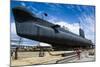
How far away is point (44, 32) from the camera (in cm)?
231

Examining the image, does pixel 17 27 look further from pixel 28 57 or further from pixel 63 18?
pixel 63 18

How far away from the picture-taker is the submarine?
7.24 feet

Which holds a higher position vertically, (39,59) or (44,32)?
(44,32)

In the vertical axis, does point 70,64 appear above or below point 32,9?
below

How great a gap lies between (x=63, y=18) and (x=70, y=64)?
0.56 metres

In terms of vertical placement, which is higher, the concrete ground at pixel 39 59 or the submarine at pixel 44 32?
the submarine at pixel 44 32

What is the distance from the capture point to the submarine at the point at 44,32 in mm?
2207

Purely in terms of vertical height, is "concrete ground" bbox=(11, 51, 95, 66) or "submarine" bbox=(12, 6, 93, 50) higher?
"submarine" bbox=(12, 6, 93, 50)
